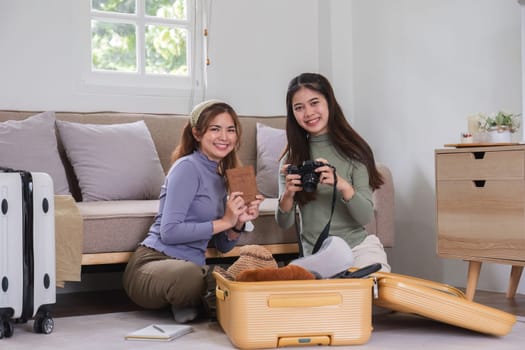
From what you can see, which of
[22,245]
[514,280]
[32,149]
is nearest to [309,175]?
[22,245]

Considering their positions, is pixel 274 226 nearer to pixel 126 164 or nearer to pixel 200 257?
pixel 200 257

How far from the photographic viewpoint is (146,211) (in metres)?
2.91

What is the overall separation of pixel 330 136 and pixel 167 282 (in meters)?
0.77

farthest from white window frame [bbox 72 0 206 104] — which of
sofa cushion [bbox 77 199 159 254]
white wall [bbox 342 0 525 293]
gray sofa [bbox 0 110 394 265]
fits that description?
sofa cushion [bbox 77 199 159 254]

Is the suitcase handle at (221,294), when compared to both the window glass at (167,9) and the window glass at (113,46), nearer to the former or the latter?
the window glass at (113,46)

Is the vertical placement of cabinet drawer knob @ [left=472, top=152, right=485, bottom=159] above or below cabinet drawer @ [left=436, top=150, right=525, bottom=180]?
above

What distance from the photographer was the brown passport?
261cm

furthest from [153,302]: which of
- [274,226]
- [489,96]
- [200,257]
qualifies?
[489,96]

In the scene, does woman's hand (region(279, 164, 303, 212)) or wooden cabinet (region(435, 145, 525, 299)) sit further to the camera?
wooden cabinet (region(435, 145, 525, 299))

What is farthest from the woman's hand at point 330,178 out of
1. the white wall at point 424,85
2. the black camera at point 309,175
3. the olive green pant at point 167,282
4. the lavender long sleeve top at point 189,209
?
the white wall at point 424,85

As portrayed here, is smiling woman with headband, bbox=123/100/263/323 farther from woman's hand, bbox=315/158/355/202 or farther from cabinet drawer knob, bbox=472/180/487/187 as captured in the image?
cabinet drawer knob, bbox=472/180/487/187

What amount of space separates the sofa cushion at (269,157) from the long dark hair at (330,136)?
2.63ft

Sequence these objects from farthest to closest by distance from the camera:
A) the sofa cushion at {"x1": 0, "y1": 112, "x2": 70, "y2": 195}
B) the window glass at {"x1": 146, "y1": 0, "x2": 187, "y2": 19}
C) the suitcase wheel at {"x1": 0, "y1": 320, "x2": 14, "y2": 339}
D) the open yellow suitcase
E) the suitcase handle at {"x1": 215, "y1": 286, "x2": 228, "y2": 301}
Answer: the window glass at {"x1": 146, "y1": 0, "x2": 187, "y2": 19} < the sofa cushion at {"x1": 0, "y1": 112, "x2": 70, "y2": 195} < the suitcase wheel at {"x1": 0, "y1": 320, "x2": 14, "y2": 339} < the suitcase handle at {"x1": 215, "y1": 286, "x2": 228, "y2": 301} < the open yellow suitcase

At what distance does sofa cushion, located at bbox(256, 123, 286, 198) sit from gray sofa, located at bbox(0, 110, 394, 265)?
0.02 m
